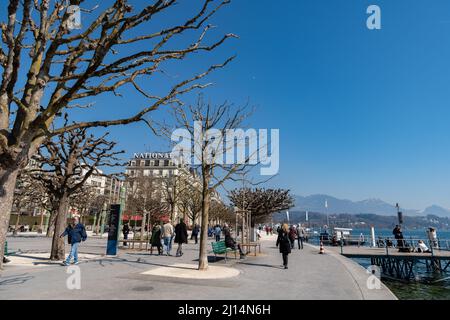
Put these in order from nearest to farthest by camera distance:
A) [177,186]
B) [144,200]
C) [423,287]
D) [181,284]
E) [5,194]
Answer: [5,194]
[181,284]
[423,287]
[144,200]
[177,186]

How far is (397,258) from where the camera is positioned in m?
21.0

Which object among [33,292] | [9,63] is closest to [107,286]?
[33,292]

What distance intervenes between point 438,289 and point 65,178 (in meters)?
23.3

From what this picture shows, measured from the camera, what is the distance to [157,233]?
17344 millimetres

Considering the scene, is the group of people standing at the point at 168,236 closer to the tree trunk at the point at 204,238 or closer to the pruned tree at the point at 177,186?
the pruned tree at the point at 177,186

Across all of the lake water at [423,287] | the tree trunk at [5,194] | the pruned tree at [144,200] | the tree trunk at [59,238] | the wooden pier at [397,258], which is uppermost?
the pruned tree at [144,200]

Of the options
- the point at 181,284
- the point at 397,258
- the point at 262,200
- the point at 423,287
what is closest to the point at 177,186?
the point at 262,200

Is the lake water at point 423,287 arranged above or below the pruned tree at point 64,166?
below

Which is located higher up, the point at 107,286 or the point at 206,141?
the point at 206,141

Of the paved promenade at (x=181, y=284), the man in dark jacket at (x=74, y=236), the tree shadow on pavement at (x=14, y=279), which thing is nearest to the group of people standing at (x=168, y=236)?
the paved promenade at (x=181, y=284)

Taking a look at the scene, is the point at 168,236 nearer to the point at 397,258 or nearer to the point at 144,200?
the point at 144,200

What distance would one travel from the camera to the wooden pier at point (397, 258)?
20.3 m

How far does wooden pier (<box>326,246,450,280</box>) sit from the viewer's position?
66.6 ft
